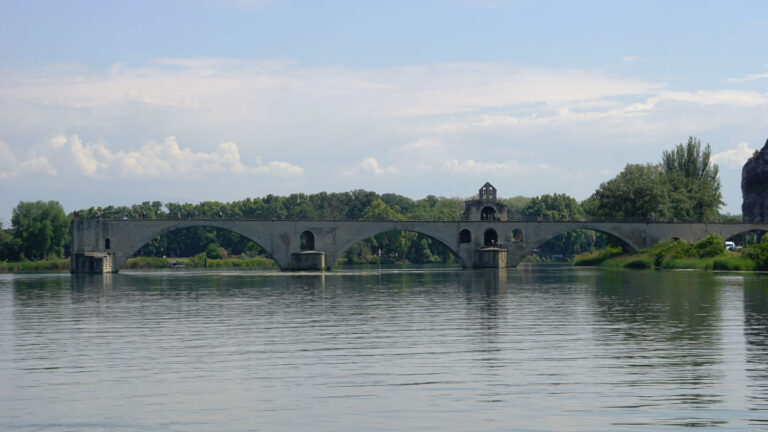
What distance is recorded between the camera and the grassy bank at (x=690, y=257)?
72812 millimetres

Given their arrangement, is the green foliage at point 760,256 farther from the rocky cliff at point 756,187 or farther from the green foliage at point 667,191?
the rocky cliff at point 756,187

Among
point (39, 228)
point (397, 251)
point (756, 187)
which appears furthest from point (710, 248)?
point (39, 228)

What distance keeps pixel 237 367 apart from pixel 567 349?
7889 millimetres

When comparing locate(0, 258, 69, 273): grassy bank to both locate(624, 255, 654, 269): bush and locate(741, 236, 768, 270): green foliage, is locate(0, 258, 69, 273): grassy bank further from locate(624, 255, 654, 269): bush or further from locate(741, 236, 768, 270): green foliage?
locate(741, 236, 768, 270): green foliage

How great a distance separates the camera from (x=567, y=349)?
69.2 ft

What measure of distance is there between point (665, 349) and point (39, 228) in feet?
349

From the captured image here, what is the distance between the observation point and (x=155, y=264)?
406 feet

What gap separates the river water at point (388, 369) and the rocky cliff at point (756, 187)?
335 feet

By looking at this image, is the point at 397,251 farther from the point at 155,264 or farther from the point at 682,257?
the point at 682,257

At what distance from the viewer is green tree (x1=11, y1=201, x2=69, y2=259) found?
115 m

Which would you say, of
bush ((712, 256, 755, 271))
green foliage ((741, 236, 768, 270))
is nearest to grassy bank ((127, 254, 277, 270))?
bush ((712, 256, 755, 271))

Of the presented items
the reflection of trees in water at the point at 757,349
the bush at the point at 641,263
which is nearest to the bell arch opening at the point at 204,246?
the bush at the point at 641,263

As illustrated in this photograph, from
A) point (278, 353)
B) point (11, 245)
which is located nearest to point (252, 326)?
point (278, 353)

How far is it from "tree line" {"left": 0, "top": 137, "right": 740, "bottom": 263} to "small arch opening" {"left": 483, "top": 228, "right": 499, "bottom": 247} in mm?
11915
